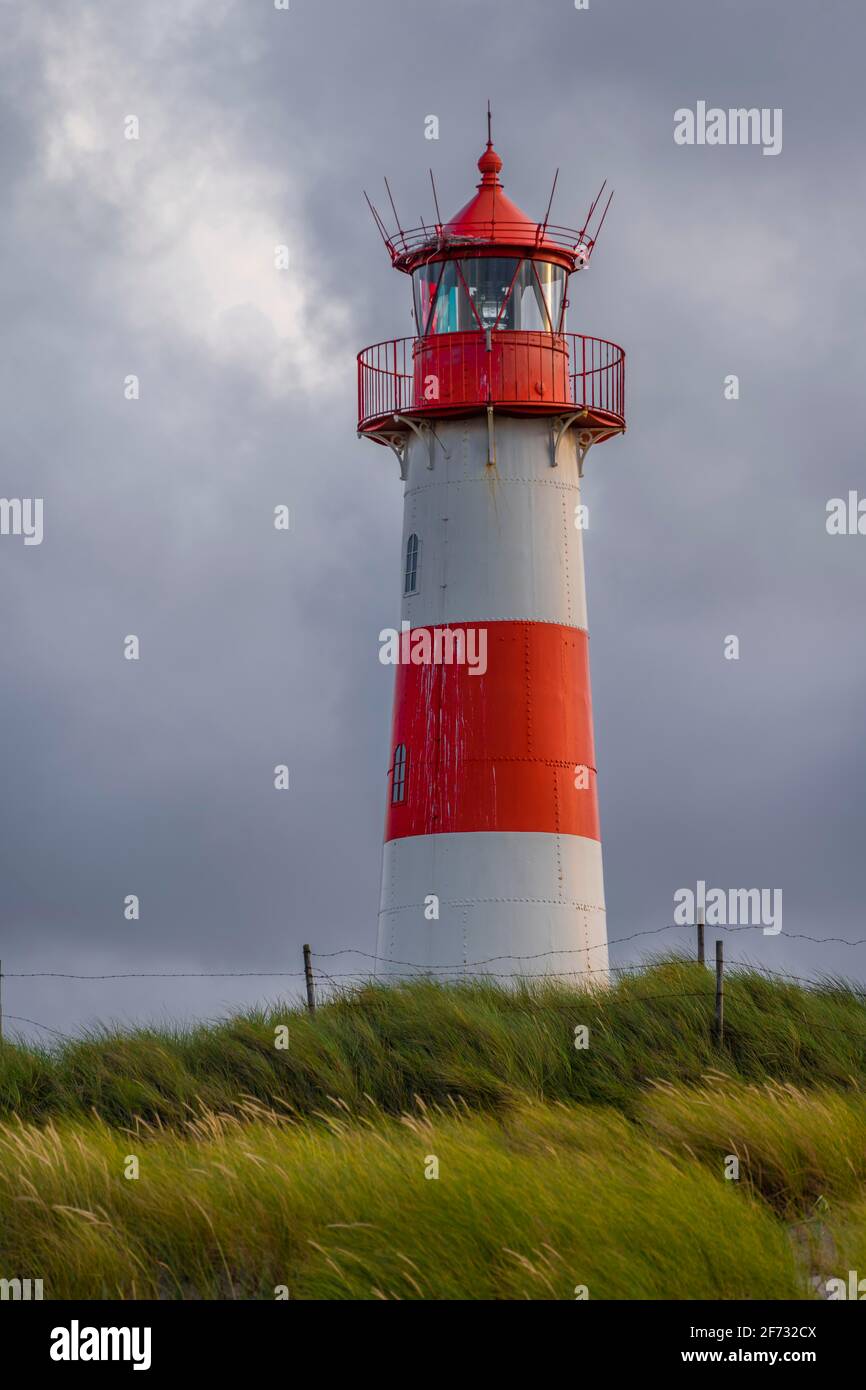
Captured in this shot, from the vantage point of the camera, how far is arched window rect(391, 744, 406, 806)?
24.9 meters

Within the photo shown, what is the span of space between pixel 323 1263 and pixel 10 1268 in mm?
2164

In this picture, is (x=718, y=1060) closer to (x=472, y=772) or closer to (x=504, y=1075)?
(x=504, y=1075)

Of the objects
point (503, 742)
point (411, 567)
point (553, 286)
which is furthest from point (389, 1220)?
point (553, 286)

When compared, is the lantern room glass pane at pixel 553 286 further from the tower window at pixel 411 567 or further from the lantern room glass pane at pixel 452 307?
the tower window at pixel 411 567

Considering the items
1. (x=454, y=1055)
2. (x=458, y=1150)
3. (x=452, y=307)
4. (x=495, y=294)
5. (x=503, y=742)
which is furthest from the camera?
(x=452, y=307)

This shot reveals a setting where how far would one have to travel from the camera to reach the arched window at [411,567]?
2516 centimetres

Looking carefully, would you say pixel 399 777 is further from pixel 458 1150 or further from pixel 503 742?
pixel 458 1150

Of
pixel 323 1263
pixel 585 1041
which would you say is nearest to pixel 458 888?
pixel 585 1041

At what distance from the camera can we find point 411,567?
25.3 meters

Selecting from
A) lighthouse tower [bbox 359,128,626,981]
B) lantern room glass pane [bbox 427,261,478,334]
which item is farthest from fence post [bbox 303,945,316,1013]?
lantern room glass pane [bbox 427,261,478,334]

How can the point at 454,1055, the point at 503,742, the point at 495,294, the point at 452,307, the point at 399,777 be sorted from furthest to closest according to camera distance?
the point at 452,307
the point at 495,294
the point at 399,777
the point at 503,742
the point at 454,1055

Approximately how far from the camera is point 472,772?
24125mm

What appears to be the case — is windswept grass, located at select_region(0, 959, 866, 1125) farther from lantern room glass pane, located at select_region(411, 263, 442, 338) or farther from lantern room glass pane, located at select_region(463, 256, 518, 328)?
lantern room glass pane, located at select_region(411, 263, 442, 338)

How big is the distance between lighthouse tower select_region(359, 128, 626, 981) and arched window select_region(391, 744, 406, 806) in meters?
0.03
